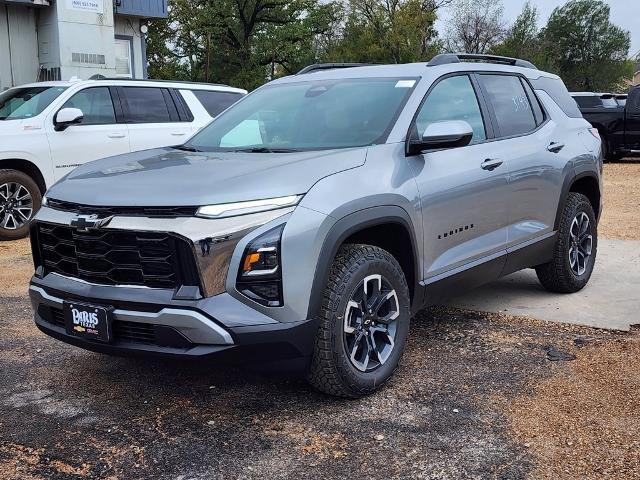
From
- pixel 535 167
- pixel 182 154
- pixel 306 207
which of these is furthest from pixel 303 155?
pixel 535 167

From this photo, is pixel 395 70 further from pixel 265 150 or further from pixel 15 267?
pixel 15 267

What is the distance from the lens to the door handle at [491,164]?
180 inches

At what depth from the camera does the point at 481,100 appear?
4898 millimetres

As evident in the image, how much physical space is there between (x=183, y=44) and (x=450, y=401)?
37.5 meters

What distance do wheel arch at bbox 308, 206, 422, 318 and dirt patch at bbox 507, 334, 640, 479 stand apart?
90 cm

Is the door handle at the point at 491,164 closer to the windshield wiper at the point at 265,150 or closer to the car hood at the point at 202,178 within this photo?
the car hood at the point at 202,178

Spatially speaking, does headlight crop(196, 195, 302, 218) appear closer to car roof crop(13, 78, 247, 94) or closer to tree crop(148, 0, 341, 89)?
car roof crop(13, 78, 247, 94)

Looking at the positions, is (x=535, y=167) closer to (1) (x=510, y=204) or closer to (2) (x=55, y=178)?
(1) (x=510, y=204)

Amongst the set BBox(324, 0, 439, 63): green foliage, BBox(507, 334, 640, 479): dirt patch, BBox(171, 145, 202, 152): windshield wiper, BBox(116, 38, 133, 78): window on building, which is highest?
BBox(324, 0, 439, 63): green foliage

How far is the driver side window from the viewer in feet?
14.4

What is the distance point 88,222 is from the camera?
3416mm

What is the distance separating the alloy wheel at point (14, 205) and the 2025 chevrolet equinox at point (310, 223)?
13.5ft

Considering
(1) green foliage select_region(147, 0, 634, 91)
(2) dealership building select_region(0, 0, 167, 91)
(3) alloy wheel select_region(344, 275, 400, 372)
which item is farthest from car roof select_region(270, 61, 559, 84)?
(1) green foliage select_region(147, 0, 634, 91)

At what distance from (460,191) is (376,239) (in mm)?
670
